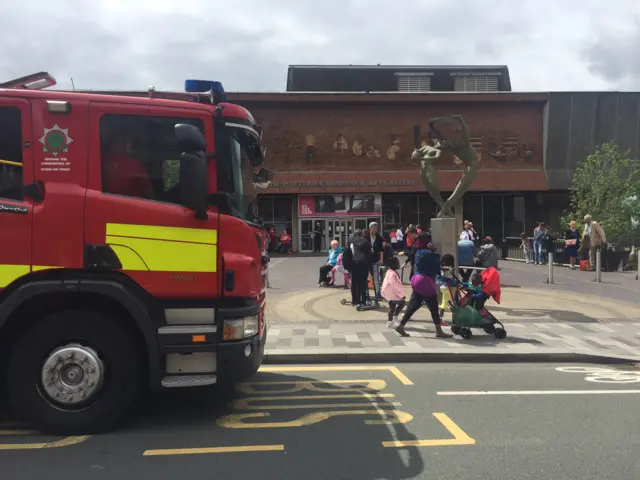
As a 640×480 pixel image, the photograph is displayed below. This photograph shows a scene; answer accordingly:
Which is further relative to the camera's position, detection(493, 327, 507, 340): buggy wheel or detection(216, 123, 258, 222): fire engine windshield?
detection(493, 327, 507, 340): buggy wheel

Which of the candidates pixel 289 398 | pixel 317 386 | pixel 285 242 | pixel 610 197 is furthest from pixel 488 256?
pixel 285 242

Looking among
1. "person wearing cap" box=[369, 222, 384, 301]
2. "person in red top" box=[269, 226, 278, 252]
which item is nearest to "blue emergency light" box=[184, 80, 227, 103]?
"person wearing cap" box=[369, 222, 384, 301]

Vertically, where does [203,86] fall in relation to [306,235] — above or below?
above

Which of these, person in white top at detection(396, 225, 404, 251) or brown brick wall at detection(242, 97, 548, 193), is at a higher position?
brown brick wall at detection(242, 97, 548, 193)

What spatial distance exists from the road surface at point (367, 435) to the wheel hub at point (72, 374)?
0.36 metres

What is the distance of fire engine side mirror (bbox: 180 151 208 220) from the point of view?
427cm

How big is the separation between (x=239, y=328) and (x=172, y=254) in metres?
0.85

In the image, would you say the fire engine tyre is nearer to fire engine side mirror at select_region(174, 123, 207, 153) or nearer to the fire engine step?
the fire engine step

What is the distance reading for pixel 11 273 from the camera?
423 cm

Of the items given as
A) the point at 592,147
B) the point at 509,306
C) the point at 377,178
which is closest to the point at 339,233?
the point at 377,178

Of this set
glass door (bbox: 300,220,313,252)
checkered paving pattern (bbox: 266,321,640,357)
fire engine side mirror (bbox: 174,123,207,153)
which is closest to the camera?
fire engine side mirror (bbox: 174,123,207,153)

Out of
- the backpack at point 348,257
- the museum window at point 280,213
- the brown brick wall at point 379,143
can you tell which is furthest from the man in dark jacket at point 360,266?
the museum window at point 280,213

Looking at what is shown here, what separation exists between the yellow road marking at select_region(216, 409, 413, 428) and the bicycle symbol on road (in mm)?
2812

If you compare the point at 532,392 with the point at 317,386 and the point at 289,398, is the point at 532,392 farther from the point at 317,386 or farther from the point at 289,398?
the point at 289,398
